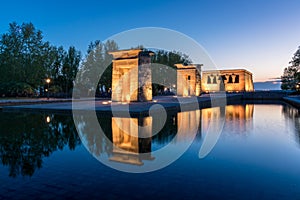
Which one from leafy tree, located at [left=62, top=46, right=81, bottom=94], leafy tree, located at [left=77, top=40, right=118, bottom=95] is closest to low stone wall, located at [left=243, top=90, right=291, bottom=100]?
leafy tree, located at [left=77, top=40, right=118, bottom=95]

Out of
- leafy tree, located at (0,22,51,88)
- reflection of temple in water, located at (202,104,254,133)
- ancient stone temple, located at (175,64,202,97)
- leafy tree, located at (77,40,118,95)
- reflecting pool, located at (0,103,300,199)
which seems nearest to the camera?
reflecting pool, located at (0,103,300,199)

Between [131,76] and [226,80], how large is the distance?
4954 cm

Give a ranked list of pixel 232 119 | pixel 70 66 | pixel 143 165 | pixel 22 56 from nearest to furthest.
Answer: pixel 143 165 < pixel 232 119 < pixel 22 56 < pixel 70 66

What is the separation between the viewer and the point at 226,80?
64.0 metres

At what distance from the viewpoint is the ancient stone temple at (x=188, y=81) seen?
34906 millimetres

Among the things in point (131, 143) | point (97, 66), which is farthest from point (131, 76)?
point (97, 66)

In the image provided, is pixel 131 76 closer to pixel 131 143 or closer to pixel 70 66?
pixel 131 143

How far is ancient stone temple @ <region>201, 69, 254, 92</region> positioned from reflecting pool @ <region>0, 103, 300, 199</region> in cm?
5708

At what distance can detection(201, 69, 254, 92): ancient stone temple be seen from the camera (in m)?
61.7

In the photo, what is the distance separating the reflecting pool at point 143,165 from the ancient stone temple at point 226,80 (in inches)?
2247

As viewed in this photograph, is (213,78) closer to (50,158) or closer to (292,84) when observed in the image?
(292,84)

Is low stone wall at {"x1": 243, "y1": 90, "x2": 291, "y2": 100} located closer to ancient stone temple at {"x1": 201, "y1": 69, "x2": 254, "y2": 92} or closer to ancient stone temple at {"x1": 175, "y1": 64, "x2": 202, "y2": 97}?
→ ancient stone temple at {"x1": 175, "y1": 64, "x2": 202, "y2": 97}

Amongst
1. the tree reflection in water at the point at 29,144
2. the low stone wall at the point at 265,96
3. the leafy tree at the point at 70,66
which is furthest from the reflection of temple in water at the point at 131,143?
the low stone wall at the point at 265,96

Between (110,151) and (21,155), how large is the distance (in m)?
2.18
